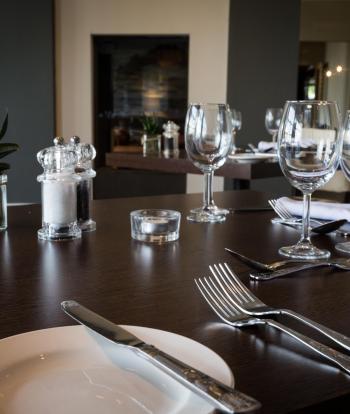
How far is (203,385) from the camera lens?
0.38 m

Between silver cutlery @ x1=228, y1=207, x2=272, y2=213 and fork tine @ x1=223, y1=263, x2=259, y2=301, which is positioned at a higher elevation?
fork tine @ x1=223, y1=263, x2=259, y2=301

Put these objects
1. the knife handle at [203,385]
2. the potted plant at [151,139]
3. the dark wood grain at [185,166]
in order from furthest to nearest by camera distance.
Result: the potted plant at [151,139], the dark wood grain at [185,166], the knife handle at [203,385]

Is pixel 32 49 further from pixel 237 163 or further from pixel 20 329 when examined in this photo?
pixel 20 329

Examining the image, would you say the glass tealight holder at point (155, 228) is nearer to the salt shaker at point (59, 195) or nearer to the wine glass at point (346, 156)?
the salt shaker at point (59, 195)

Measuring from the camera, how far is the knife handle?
13.6 inches

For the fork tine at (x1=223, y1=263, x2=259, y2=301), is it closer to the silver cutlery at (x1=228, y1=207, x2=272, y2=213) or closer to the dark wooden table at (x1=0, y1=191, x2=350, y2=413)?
the dark wooden table at (x1=0, y1=191, x2=350, y2=413)

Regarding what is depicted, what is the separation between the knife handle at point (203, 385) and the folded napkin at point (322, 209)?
2.06ft

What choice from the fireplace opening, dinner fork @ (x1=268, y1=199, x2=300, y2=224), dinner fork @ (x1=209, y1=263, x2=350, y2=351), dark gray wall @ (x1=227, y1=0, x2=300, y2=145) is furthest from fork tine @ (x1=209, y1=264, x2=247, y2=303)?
the fireplace opening

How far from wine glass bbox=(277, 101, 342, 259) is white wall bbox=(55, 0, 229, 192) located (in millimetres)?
4353

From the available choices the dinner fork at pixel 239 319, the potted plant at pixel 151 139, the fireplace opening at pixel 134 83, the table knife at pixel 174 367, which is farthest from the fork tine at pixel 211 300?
the fireplace opening at pixel 134 83

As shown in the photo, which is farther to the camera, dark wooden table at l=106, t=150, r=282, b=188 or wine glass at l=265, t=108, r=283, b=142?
wine glass at l=265, t=108, r=283, b=142

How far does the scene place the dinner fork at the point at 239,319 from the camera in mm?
458

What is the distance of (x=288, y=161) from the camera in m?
0.81

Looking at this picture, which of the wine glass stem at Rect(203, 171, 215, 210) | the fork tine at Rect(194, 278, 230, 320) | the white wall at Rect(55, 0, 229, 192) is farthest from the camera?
the white wall at Rect(55, 0, 229, 192)
